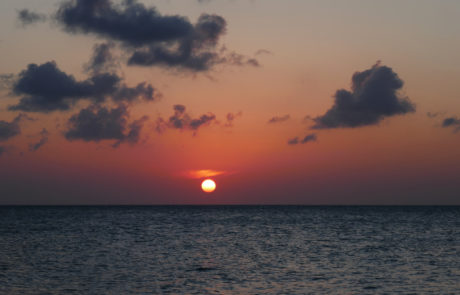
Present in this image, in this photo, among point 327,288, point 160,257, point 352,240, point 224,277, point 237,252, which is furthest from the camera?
point 352,240

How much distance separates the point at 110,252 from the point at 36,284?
22.4 metres

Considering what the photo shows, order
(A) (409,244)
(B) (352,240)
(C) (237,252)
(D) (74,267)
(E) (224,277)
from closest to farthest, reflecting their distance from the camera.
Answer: (E) (224,277), (D) (74,267), (C) (237,252), (A) (409,244), (B) (352,240)

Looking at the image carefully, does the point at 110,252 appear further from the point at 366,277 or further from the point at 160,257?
the point at 366,277

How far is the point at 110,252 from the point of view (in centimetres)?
6075

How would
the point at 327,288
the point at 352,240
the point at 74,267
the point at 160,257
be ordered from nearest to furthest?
the point at 327,288
the point at 74,267
the point at 160,257
the point at 352,240

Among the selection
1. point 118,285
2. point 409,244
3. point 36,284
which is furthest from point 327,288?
point 409,244

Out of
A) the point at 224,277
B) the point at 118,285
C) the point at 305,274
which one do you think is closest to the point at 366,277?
the point at 305,274

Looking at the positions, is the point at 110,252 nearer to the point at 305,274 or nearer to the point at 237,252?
the point at 237,252

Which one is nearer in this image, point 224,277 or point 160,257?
point 224,277

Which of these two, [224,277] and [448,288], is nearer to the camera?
[448,288]

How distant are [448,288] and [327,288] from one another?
8711 millimetres

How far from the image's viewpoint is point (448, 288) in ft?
124

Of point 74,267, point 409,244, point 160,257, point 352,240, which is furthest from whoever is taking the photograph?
point 352,240

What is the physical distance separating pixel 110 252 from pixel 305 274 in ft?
86.6
